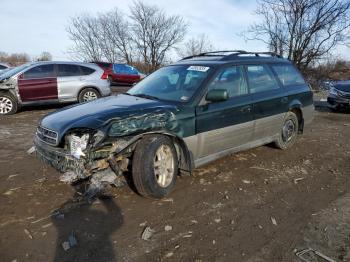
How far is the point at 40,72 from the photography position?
36.3ft

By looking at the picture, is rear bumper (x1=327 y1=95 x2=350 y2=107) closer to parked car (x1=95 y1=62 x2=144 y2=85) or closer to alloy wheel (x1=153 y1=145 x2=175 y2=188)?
alloy wheel (x1=153 y1=145 x2=175 y2=188)

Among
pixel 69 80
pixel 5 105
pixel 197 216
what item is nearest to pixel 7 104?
pixel 5 105

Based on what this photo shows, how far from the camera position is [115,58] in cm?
3797

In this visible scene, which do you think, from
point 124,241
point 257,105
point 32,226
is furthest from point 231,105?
point 32,226

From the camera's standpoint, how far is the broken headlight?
3838 millimetres

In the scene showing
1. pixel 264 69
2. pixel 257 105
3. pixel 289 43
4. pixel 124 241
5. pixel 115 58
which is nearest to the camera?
pixel 124 241

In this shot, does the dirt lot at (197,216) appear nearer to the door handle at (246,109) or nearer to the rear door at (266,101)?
the rear door at (266,101)

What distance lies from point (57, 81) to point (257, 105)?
25.5 feet

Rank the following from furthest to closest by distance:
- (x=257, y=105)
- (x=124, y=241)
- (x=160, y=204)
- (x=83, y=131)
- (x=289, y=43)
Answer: (x=289, y=43) < (x=257, y=105) < (x=160, y=204) < (x=83, y=131) < (x=124, y=241)

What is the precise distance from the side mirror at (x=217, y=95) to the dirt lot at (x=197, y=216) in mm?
1178

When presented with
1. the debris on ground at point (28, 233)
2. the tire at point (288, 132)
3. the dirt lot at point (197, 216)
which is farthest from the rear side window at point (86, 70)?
the debris on ground at point (28, 233)

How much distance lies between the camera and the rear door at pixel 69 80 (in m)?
11.4

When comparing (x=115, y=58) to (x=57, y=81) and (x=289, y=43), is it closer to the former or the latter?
(x=289, y=43)

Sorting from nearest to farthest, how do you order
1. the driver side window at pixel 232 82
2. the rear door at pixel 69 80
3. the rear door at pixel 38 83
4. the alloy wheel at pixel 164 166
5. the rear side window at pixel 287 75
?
1. the alloy wheel at pixel 164 166
2. the driver side window at pixel 232 82
3. the rear side window at pixel 287 75
4. the rear door at pixel 38 83
5. the rear door at pixel 69 80
